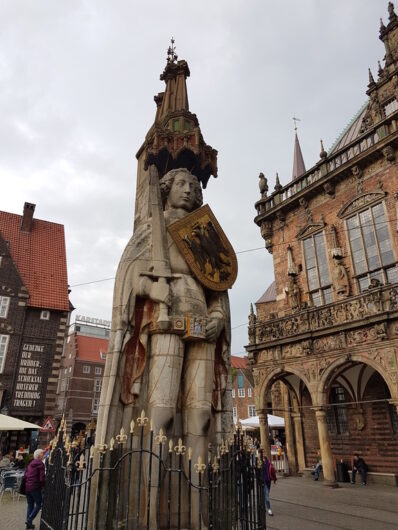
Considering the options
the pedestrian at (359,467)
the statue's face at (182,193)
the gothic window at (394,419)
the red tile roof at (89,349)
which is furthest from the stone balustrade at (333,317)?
the red tile roof at (89,349)

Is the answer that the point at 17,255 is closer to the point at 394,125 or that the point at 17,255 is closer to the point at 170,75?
the point at 170,75

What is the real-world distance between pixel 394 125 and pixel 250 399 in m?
42.3

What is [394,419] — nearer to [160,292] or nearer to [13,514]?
[13,514]

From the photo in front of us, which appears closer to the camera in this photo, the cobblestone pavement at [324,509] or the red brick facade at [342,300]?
the cobblestone pavement at [324,509]

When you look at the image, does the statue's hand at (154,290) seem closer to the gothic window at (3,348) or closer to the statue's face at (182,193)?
the statue's face at (182,193)

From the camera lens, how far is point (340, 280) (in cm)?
1664

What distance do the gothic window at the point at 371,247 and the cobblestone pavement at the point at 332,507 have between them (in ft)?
24.3

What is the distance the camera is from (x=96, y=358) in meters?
48.0

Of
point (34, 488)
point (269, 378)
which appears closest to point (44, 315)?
point (269, 378)

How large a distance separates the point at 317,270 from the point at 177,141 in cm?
1209

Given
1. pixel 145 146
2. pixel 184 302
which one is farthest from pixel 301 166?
pixel 184 302

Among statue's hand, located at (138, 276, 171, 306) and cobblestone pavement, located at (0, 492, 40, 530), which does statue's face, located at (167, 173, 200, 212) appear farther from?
cobblestone pavement, located at (0, 492, 40, 530)

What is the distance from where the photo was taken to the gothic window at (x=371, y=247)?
50.3 feet

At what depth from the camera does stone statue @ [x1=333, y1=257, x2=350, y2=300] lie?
16.3 meters
